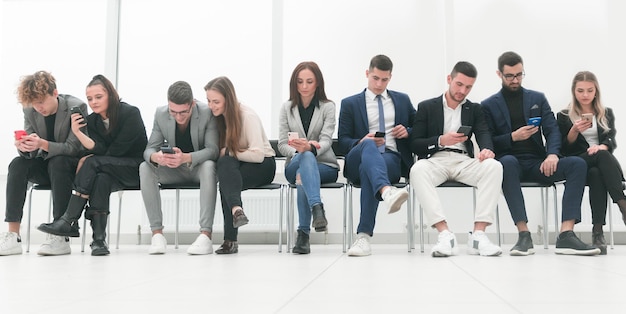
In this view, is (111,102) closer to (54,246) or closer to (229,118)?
(229,118)

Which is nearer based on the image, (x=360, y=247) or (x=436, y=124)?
(x=360, y=247)

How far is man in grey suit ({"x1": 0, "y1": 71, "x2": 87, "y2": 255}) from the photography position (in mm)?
2969

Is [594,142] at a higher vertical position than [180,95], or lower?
lower

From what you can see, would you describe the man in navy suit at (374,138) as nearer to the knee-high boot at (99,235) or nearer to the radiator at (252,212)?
the knee-high boot at (99,235)

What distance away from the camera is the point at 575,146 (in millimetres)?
3107

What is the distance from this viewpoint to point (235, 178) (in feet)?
9.53

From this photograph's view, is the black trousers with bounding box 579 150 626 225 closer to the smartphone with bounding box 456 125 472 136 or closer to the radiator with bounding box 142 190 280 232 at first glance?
the smartphone with bounding box 456 125 472 136

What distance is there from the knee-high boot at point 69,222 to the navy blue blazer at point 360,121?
1.37 meters

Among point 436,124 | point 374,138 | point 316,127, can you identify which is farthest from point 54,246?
point 436,124

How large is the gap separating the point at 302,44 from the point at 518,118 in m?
2.16

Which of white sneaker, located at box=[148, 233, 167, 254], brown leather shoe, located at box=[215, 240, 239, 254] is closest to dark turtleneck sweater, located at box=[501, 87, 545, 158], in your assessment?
brown leather shoe, located at box=[215, 240, 239, 254]

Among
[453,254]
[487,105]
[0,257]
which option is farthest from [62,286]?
[487,105]

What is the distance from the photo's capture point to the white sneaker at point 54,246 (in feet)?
9.40

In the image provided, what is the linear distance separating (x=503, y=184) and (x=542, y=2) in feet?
7.44
